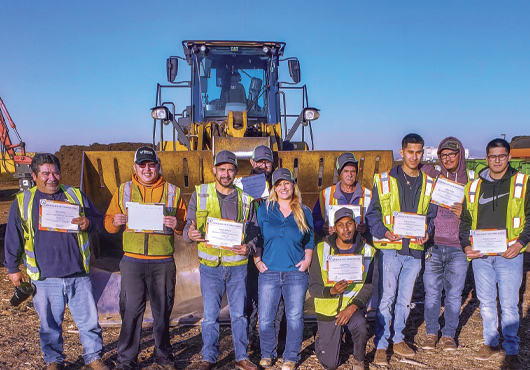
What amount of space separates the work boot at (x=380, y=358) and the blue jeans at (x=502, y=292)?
1040mm

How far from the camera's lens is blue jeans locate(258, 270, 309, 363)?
4465 mm

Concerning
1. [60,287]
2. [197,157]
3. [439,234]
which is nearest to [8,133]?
[197,157]

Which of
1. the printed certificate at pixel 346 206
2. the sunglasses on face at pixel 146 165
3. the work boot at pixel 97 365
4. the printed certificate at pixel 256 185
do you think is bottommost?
the work boot at pixel 97 365

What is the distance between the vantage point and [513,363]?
4.52 metres

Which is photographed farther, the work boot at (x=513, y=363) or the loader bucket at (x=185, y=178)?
the loader bucket at (x=185, y=178)

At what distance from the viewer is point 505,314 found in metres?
4.63

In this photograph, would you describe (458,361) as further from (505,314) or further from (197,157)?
(197,157)

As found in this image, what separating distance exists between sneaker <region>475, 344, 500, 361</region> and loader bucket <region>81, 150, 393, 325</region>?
6.11 feet

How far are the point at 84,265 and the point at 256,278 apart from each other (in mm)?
1680

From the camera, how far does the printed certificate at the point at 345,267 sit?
4539mm

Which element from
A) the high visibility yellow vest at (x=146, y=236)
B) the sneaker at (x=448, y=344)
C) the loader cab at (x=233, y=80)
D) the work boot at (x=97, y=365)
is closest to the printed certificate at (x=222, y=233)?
the high visibility yellow vest at (x=146, y=236)

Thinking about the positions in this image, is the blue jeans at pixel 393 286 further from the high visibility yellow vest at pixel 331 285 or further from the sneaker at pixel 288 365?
the sneaker at pixel 288 365

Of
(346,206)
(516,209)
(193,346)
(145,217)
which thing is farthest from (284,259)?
(516,209)

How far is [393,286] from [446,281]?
67cm
